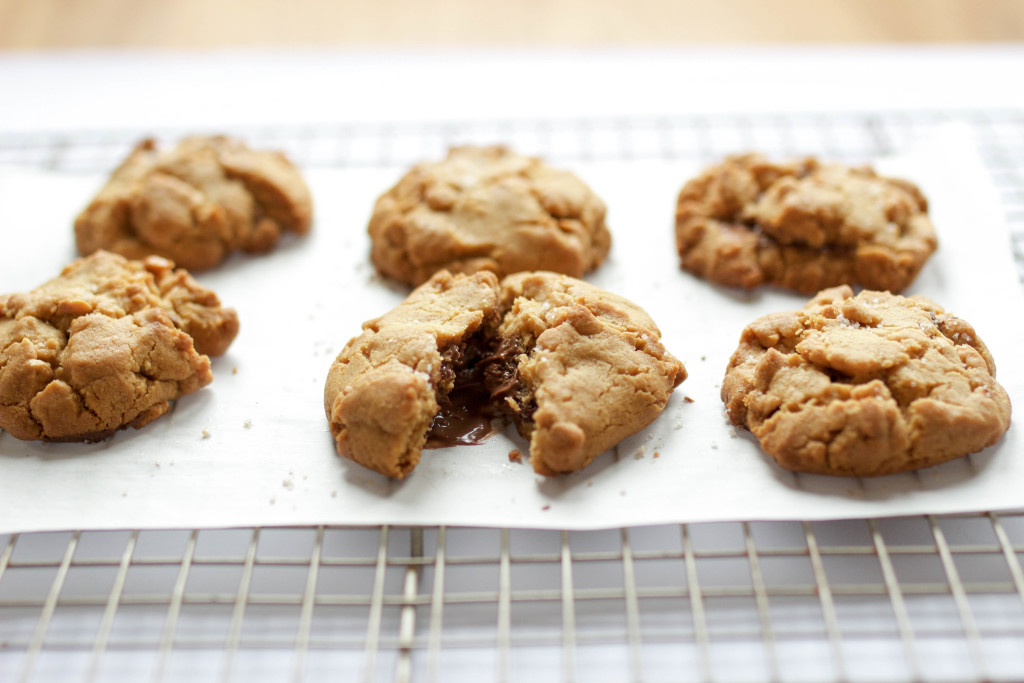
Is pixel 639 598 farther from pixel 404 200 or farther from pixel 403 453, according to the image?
pixel 404 200

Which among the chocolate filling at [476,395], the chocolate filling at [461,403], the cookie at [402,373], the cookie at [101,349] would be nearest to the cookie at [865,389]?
the chocolate filling at [476,395]

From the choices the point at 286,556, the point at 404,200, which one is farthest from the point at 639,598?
the point at 404,200

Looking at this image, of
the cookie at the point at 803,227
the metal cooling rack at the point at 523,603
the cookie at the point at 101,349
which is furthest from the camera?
the cookie at the point at 803,227

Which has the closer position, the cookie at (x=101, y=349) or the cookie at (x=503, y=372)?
the cookie at (x=503, y=372)

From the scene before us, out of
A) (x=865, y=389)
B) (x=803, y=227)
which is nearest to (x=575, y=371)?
(x=865, y=389)

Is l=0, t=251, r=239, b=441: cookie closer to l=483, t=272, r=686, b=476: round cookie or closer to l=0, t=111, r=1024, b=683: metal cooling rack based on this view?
l=0, t=111, r=1024, b=683: metal cooling rack

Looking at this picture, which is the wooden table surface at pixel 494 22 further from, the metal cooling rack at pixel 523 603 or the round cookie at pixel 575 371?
the metal cooling rack at pixel 523 603
